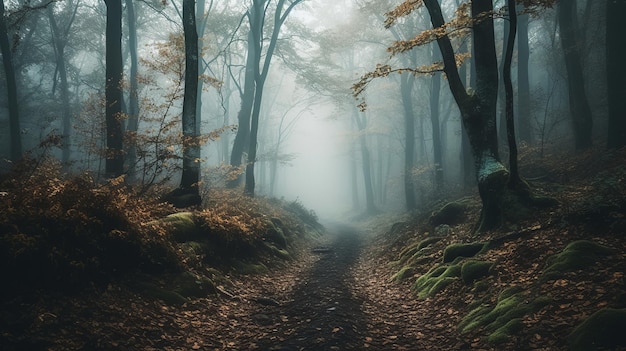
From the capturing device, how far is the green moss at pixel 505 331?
4.72 meters

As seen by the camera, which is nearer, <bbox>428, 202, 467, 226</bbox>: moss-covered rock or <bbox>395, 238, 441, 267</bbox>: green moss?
<bbox>395, 238, 441, 267</bbox>: green moss

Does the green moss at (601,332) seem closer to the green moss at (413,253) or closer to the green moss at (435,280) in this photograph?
the green moss at (435,280)

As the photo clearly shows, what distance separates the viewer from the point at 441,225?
11.9m

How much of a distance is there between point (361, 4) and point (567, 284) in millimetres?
23402

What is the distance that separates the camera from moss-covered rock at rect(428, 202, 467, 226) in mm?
12418

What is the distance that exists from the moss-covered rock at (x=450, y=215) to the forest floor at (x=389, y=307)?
8.98 feet

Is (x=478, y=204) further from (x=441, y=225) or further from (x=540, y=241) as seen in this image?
(x=540, y=241)

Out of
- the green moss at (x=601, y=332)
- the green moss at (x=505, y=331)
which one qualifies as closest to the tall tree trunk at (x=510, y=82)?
the green moss at (x=505, y=331)

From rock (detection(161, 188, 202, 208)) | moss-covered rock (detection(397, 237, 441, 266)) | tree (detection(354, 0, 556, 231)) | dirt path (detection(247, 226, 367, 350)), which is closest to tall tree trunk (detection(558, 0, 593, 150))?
tree (detection(354, 0, 556, 231))

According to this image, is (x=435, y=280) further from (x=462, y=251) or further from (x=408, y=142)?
(x=408, y=142)

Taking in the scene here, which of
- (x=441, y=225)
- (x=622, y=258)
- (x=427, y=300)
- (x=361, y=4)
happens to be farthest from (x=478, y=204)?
(x=361, y=4)

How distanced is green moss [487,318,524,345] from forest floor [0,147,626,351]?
0.05 ft

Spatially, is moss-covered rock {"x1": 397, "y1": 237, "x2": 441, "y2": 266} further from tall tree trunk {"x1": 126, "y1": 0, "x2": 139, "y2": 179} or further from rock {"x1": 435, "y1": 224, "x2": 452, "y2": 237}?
tall tree trunk {"x1": 126, "y1": 0, "x2": 139, "y2": 179}

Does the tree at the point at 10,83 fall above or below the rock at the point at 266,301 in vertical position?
above
